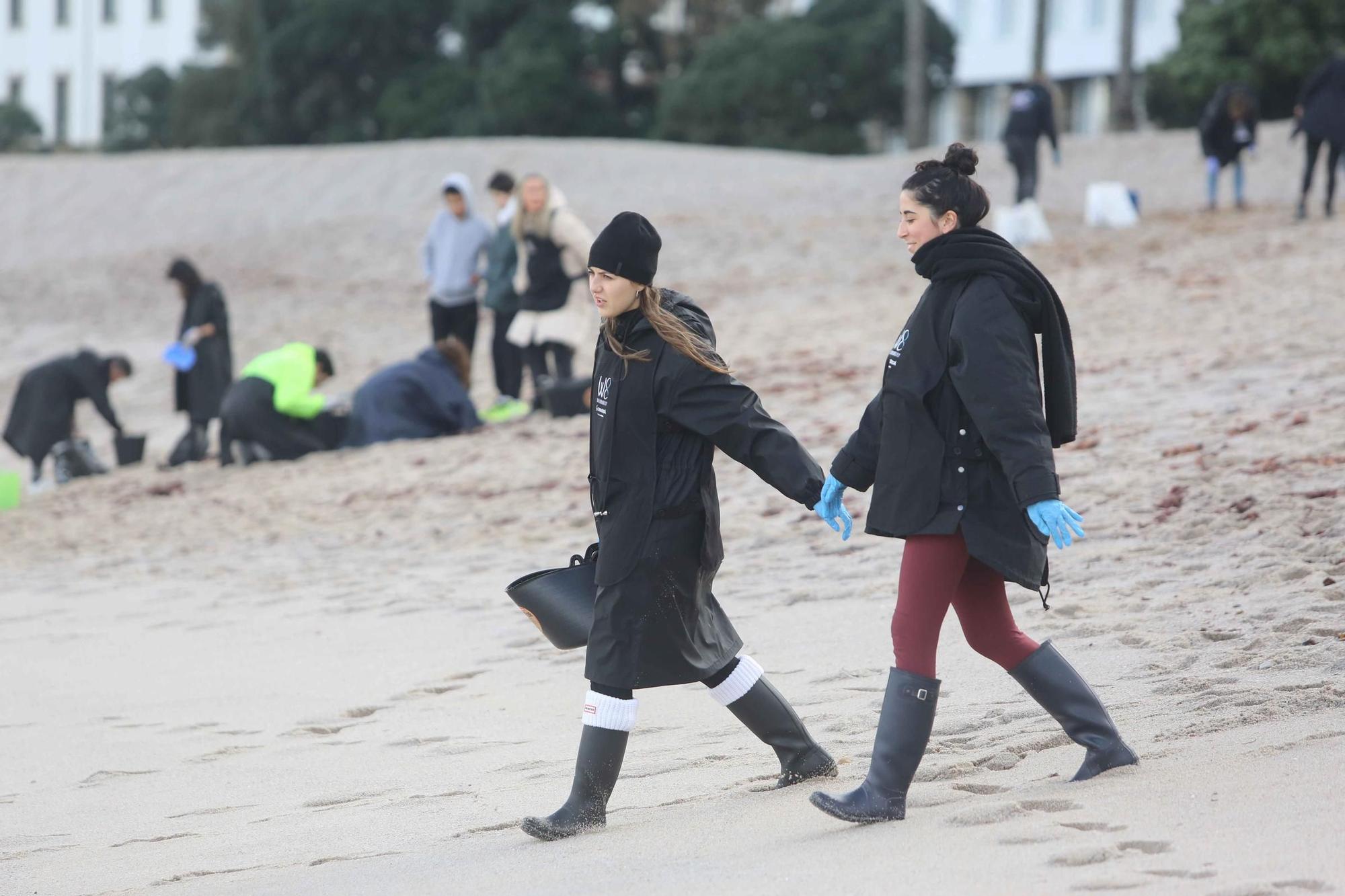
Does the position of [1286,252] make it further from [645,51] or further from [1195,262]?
[645,51]

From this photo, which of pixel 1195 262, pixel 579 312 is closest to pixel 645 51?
pixel 1195 262

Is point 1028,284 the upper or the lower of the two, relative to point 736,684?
upper

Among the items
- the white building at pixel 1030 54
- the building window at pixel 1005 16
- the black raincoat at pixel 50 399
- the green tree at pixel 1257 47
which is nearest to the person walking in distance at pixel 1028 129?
the black raincoat at pixel 50 399

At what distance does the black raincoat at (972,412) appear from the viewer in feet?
11.9

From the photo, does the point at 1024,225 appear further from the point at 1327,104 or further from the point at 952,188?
the point at 952,188

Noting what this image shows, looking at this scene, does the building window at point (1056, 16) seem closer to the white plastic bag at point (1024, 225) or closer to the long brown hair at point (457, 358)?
the white plastic bag at point (1024, 225)

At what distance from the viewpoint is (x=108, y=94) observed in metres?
52.3

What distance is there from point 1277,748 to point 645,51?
1490 inches

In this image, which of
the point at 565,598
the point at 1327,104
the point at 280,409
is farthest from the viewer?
the point at 1327,104

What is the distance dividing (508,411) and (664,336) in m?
7.63

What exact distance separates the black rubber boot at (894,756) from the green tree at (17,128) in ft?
154

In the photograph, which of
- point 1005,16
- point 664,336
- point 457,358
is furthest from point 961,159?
point 1005,16

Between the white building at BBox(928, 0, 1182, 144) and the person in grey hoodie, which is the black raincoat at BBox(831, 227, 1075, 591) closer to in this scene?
the person in grey hoodie

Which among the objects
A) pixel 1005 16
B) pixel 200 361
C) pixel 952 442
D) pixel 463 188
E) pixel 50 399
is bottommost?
pixel 50 399
